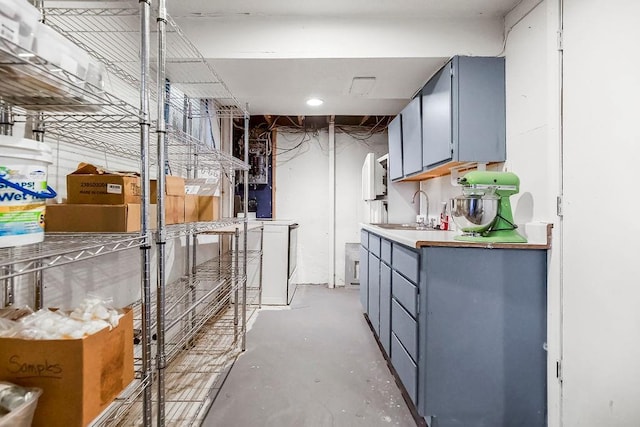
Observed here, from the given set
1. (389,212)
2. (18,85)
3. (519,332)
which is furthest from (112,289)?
(389,212)

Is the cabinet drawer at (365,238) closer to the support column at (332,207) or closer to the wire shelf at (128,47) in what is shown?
the support column at (332,207)

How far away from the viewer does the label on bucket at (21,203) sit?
68 cm

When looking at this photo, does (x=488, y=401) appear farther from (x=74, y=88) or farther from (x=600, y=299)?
(x=74, y=88)

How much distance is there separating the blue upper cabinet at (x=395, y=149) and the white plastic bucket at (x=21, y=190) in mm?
2690

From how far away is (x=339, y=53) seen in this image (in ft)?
6.66

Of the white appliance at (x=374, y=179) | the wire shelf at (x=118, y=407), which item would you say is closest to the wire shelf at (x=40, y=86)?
the wire shelf at (x=118, y=407)

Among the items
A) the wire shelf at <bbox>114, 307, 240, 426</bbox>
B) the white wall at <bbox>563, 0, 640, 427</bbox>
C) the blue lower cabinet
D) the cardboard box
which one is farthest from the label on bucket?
the white wall at <bbox>563, 0, 640, 427</bbox>

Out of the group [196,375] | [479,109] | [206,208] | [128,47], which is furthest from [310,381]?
[128,47]

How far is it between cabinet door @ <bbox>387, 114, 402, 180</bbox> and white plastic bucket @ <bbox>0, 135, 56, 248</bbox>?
2.72m

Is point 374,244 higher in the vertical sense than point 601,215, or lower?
lower

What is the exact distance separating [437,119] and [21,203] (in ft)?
7.17

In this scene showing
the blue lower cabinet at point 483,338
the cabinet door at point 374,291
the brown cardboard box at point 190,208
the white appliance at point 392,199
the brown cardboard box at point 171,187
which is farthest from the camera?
the white appliance at point 392,199

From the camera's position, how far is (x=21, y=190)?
2.31 ft

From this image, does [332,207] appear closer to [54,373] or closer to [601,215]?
[601,215]
